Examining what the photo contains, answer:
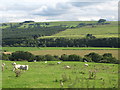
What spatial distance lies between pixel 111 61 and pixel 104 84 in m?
23.1

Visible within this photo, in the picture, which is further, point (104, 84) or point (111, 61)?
point (111, 61)

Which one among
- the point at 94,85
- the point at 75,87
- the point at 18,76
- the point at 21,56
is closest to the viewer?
the point at 75,87

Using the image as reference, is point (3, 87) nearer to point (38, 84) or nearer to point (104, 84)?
point (38, 84)

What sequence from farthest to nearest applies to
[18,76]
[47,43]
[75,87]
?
1. [47,43]
2. [18,76]
3. [75,87]

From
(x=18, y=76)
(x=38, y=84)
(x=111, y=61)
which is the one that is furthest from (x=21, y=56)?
(x=38, y=84)

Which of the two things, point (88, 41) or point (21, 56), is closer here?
point (21, 56)

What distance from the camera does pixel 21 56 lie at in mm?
49406

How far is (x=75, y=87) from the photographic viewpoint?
17.7 m

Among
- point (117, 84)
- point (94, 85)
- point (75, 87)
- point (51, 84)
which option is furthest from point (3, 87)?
point (117, 84)

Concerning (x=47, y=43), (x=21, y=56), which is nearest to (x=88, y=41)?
(x=47, y=43)

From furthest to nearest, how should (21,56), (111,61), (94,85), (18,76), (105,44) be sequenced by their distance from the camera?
(105,44), (21,56), (111,61), (18,76), (94,85)

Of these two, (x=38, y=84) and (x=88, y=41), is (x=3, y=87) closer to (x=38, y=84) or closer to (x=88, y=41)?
(x=38, y=84)

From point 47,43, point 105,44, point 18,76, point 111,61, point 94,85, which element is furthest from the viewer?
point 47,43

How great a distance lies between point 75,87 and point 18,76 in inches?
291
